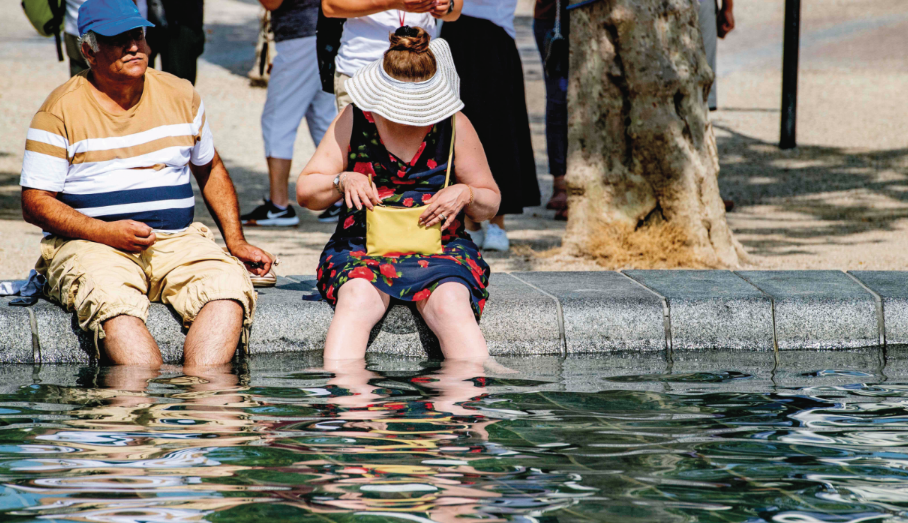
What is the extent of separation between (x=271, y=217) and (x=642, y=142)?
2.94m

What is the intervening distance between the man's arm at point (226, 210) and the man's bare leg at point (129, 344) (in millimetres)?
670

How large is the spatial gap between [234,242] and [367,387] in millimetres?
1235

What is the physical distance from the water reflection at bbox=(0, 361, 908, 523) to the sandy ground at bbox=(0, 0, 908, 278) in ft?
8.20

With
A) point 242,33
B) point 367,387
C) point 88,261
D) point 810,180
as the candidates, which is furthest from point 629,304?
point 242,33

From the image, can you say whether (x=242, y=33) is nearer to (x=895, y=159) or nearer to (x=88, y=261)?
(x=895, y=159)

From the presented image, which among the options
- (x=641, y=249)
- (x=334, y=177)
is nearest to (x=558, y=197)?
(x=641, y=249)

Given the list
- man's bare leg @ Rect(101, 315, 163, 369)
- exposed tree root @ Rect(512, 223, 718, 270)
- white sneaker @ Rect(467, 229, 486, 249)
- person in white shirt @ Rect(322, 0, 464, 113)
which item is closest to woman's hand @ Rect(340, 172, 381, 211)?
man's bare leg @ Rect(101, 315, 163, 369)

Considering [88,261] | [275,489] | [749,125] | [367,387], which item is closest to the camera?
[275,489]

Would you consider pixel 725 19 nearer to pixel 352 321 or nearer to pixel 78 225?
pixel 352 321

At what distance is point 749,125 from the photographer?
42.6 feet

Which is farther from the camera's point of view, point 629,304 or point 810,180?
point 810,180

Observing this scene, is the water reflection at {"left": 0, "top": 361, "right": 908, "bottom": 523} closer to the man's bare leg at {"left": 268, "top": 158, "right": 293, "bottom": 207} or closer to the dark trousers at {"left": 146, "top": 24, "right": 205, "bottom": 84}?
the dark trousers at {"left": 146, "top": 24, "right": 205, "bottom": 84}

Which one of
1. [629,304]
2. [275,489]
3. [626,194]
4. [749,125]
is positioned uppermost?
[749,125]

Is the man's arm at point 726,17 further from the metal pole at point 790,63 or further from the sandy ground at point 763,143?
the metal pole at point 790,63
